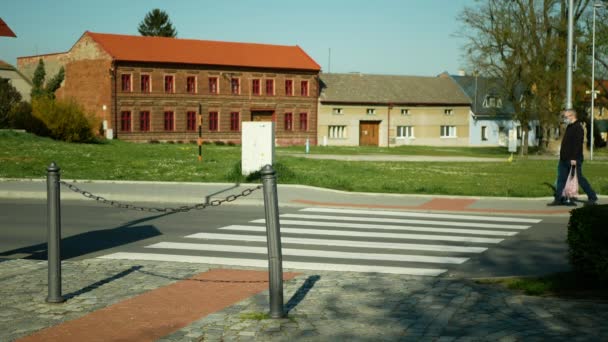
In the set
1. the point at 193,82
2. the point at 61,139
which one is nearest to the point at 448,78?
the point at 193,82

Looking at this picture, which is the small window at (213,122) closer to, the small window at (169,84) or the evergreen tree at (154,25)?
the small window at (169,84)

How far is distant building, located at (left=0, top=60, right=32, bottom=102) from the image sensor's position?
6975 centimetres

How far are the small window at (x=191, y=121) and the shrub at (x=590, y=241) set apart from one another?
2276 inches

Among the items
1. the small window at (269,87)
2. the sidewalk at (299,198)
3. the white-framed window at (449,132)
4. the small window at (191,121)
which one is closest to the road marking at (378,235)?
the sidewalk at (299,198)

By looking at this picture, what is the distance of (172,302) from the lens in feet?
22.9

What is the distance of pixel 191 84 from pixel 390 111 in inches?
810

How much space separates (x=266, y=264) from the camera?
930 cm

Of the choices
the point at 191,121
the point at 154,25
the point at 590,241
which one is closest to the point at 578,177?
the point at 590,241

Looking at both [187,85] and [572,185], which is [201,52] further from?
[572,185]

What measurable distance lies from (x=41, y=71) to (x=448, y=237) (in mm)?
65350

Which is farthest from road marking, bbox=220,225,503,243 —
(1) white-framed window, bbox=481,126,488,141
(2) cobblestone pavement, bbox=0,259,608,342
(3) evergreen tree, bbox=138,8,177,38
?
(3) evergreen tree, bbox=138,8,177,38

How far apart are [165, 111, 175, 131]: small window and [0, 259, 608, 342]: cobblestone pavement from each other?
54.9m

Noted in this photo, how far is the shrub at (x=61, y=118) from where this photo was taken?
44.5 meters

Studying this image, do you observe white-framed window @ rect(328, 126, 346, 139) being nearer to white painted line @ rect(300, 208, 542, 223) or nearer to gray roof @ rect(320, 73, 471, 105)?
gray roof @ rect(320, 73, 471, 105)
